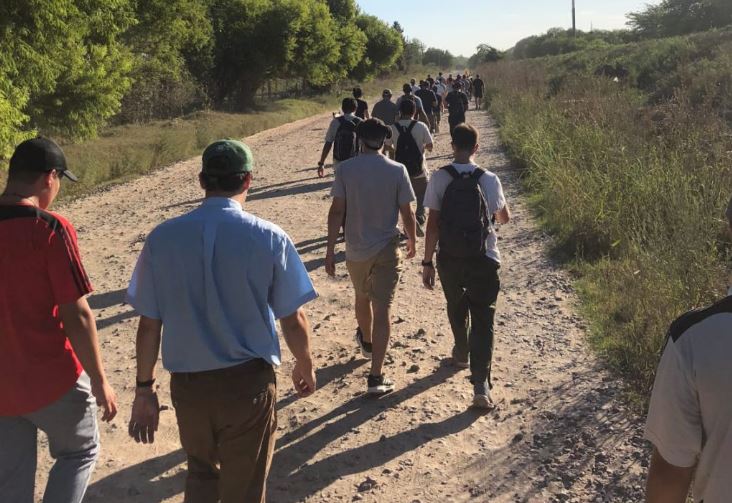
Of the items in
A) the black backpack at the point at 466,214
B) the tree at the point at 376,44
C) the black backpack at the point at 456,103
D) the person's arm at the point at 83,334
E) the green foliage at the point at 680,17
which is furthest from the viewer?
the tree at the point at 376,44

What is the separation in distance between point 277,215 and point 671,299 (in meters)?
6.72

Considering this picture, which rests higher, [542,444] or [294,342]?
[294,342]

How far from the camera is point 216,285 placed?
2.41 m

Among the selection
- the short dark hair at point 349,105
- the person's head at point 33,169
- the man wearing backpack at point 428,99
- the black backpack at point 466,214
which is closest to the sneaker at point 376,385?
the black backpack at point 466,214

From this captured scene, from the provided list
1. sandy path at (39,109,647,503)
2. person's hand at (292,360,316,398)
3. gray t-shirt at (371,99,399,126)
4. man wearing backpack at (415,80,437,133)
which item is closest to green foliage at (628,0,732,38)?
man wearing backpack at (415,80,437,133)

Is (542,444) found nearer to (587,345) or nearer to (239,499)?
(587,345)

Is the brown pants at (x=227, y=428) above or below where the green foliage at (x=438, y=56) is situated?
below

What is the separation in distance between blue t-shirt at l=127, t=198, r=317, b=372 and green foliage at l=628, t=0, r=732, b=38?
A: 164 feet

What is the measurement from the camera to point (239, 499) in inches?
98.5

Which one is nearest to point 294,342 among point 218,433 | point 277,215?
point 218,433

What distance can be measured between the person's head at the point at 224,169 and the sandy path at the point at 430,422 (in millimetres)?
1876

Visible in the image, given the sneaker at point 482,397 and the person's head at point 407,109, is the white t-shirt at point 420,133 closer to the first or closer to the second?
the person's head at point 407,109

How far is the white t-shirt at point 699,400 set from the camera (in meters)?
1.48

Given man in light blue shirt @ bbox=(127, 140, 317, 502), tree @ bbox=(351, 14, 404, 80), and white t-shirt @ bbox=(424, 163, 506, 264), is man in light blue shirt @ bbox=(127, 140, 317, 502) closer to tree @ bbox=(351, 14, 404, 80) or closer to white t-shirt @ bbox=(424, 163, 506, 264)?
white t-shirt @ bbox=(424, 163, 506, 264)
